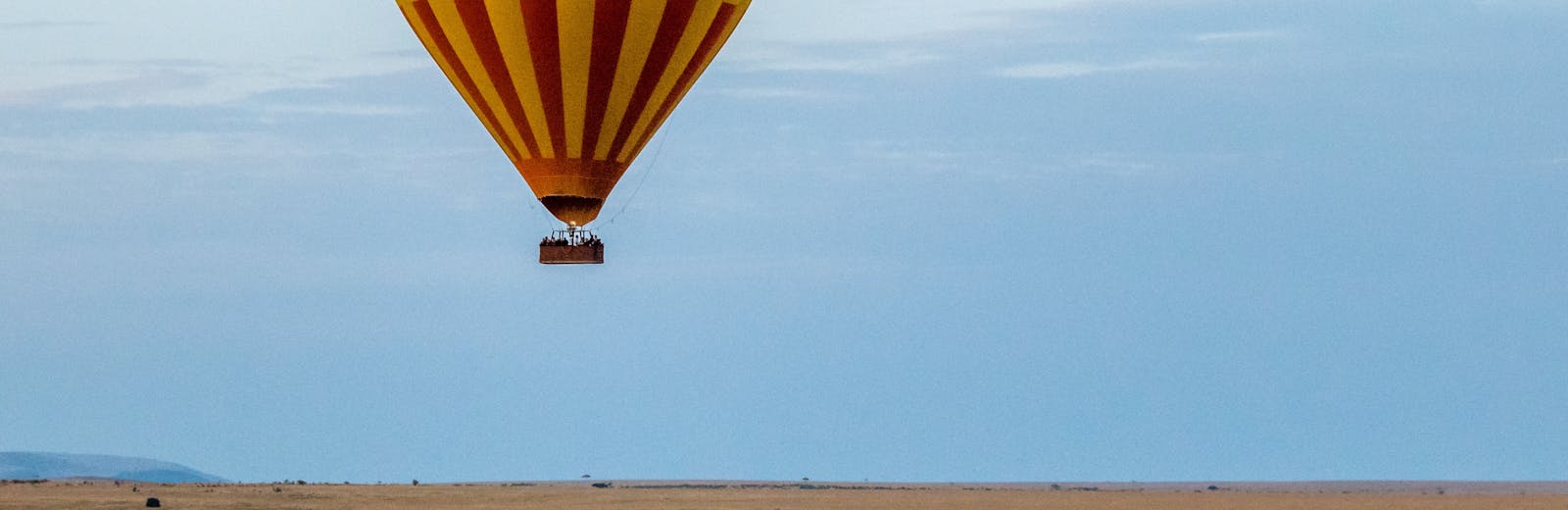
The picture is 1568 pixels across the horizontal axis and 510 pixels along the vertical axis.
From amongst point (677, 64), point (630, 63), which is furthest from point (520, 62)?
point (677, 64)

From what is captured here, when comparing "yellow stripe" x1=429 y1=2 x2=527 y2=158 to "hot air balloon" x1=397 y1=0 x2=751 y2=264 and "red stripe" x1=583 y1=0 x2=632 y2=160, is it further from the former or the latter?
"red stripe" x1=583 y1=0 x2=632 y2=160

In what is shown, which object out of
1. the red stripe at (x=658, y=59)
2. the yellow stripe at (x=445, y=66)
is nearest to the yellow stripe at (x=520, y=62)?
the yellow stripe at (x=445, y=66)

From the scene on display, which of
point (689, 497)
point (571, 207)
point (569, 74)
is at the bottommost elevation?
point (689, 497)

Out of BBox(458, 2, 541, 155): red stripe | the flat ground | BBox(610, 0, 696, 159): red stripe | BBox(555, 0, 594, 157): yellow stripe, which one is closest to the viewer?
BBox(555, 0, 594, 157): yellow stripe

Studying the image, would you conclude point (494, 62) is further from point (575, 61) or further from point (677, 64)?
point (677, 64)

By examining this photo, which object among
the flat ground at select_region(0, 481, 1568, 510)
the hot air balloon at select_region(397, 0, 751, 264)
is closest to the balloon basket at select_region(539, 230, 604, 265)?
the hot air balloon at select_region(397, 0, 751, 264)
